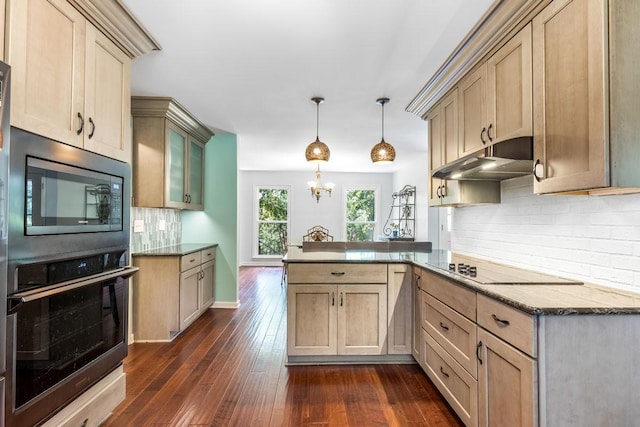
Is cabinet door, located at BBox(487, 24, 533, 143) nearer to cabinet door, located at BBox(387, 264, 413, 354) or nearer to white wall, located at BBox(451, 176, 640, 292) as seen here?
white wall, located at BBox(451, 176, 640, 292)

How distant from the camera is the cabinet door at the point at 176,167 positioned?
3.53 metres

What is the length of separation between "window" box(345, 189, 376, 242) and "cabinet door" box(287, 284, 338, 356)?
5.69 m

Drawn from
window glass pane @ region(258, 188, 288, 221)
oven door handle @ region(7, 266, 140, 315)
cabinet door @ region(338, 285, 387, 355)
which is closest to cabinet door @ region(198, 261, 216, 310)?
cabinet door @ region(338, 285, 387, 355)

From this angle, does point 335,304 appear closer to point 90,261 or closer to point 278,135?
point 90,261

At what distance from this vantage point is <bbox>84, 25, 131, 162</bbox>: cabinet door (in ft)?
5.87

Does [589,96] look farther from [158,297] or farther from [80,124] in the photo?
[158,297]

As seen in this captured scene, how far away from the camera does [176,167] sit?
3.78 meters

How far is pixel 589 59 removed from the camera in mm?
1340

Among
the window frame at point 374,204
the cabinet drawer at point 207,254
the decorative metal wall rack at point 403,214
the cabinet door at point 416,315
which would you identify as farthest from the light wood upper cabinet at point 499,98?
the window frame at point 374,204

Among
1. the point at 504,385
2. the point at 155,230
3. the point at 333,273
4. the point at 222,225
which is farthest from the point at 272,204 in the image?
the point at 504,385

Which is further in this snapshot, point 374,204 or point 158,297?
point 374,204

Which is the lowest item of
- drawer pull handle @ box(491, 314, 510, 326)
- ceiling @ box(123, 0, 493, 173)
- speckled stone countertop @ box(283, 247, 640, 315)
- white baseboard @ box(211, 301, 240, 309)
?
white baseboard @ box(211, 301, 240, 309)

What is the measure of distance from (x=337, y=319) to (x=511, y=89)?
200cm

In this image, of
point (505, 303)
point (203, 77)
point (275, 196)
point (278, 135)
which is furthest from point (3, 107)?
point (275, 196)
